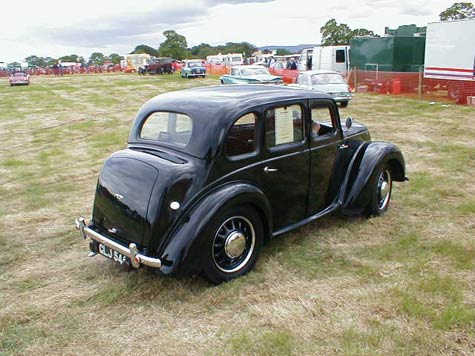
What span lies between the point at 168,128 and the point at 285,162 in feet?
3.95

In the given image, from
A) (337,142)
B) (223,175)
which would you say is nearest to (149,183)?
(223,175)

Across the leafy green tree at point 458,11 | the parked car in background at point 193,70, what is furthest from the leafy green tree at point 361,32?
the parked car in background at point 193,70

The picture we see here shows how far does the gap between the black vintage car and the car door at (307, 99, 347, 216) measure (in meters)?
0.01

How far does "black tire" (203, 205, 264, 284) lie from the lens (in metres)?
3.72

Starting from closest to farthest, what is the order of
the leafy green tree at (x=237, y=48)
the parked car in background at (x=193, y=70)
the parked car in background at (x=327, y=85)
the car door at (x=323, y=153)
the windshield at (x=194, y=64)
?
the car door at (x=323, y=153) < the parked car in background at (x=327, y=85) < the parked car in background at (x=193, y=70) < the windshield at (x=194, y=64) < the leafy green tree at (x=237, y=48)

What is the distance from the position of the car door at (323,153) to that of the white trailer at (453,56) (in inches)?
502

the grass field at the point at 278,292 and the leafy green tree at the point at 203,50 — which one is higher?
the leafy green tree at the point at 203,50

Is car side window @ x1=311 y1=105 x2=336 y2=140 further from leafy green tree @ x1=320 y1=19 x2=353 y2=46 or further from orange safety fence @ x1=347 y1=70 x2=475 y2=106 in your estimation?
leafy green tree @ x1=320 y1=19 x2=353 y2=46

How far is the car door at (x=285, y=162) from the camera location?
166 inches

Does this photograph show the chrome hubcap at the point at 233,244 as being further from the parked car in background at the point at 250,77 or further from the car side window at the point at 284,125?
the parked car in background at the point at 250,77

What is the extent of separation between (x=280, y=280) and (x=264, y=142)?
4.26ft

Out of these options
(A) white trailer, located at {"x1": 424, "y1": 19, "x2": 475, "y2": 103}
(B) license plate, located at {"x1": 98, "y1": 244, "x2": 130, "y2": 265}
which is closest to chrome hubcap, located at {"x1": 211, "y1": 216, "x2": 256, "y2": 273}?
(B) license plate, located at {"x1": 98, "y1": 244, "x2": 130, "y2": 265}

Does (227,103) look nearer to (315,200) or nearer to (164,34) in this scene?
(315,200)

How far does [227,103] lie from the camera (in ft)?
13.2
